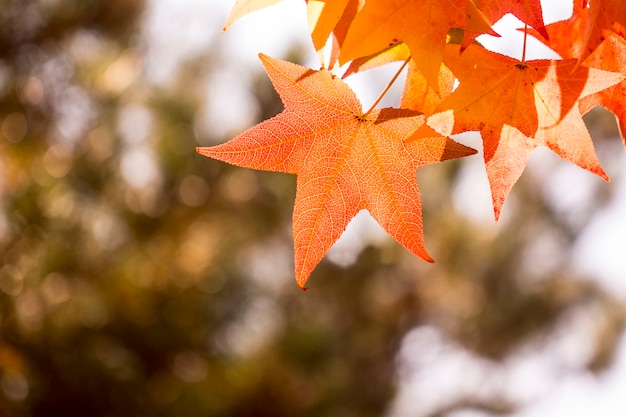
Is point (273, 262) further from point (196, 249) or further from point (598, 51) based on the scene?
point (598, 51)

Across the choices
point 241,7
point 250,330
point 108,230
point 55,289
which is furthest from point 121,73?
point 241,7

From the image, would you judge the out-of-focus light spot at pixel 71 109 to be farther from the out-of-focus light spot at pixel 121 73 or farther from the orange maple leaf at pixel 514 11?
the orange maple leaf at pixel 514 11

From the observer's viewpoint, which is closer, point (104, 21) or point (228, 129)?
point (104, 21)

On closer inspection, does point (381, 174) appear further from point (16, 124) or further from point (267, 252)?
point (267, 252)

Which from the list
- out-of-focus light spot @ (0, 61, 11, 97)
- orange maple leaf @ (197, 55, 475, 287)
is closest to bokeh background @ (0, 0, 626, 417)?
out-of-focus light spot @ (0, 61, 11, 97)

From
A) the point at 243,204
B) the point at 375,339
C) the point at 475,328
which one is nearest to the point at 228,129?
the point at 243,204
